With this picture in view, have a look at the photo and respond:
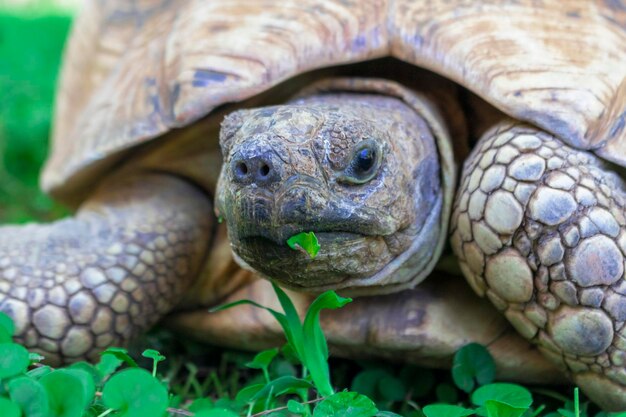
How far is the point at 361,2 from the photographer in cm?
211

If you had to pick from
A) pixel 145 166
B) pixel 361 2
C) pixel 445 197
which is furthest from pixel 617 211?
pixel 145 166

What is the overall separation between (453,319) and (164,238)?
83 cm

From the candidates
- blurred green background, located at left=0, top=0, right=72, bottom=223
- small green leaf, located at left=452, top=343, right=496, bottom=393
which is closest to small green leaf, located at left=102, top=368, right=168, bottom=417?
small green leaf, located at left=452, top=343, right=496, bottom=393

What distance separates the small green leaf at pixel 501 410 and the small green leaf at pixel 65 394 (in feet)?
2.47

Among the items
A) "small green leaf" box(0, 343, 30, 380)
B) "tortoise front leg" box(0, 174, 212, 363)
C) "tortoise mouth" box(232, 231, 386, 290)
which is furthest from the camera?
"tortoise front leg" box(0, 174, 212, 363)

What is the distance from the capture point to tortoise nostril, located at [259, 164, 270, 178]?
62.1 inches

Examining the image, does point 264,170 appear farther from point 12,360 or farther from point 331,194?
point 12,360

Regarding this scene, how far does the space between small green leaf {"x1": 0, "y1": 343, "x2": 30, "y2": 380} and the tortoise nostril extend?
1.83ft

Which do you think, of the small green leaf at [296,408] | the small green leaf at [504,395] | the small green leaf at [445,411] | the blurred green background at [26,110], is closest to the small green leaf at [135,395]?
the small green leaf at [296,408]

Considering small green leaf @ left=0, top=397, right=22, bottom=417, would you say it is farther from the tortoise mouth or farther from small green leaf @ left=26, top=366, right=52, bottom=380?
the tortoise mouth

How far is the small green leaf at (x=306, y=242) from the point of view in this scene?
1.61m

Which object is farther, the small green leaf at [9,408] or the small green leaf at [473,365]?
the small green leaf at [473,365]

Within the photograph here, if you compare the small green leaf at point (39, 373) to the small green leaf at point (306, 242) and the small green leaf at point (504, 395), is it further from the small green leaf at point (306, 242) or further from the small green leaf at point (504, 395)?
the small green leaf at point (504, 395)

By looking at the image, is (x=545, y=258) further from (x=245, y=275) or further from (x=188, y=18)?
(x=188, y=18)
